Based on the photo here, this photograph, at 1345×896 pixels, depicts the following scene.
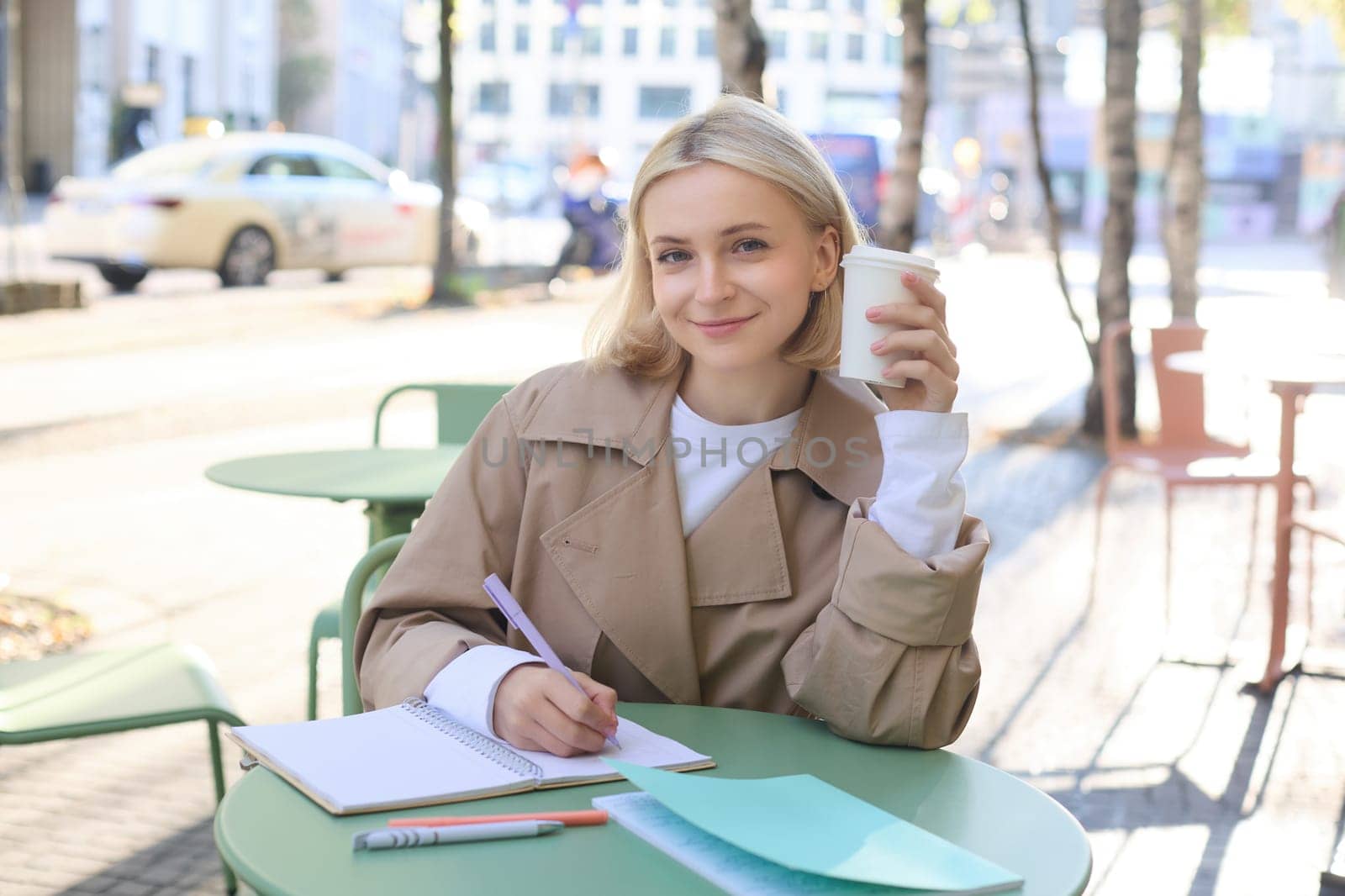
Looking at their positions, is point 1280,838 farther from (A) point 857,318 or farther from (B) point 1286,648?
(A) point 857,318

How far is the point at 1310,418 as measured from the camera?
12.9 meters

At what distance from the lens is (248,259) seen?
1880cm

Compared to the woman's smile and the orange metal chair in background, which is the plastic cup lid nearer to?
the woman's smile

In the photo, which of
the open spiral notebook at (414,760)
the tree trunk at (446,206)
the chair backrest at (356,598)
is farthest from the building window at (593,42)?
the open spiral notebook at (414,760)

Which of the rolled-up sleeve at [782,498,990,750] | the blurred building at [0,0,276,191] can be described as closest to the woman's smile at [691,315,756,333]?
the rolled-up sleeve at [782,498,990,750]

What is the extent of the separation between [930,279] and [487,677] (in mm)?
756

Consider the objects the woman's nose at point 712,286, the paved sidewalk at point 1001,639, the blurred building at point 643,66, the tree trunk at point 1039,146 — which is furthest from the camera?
the blurred building at point 643,66

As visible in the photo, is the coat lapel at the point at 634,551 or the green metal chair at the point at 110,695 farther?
the green metal chair at the point at 110,695

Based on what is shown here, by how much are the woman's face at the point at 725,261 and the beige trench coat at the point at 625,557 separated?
0.15 meters

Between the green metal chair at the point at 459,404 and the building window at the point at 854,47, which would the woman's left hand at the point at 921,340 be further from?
the building window at the point at 854,47

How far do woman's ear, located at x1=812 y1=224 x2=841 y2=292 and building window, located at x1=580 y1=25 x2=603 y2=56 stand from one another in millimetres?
95876

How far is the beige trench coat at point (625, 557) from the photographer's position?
2.27 metres

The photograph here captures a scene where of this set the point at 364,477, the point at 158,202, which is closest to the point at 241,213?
the point at 158,202

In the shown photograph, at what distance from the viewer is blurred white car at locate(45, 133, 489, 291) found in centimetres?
1742
